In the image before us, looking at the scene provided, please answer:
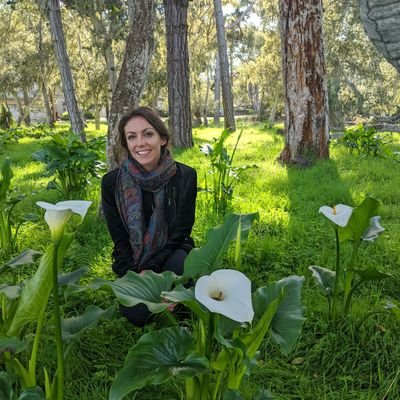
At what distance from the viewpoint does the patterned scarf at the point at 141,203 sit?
92.5 inches

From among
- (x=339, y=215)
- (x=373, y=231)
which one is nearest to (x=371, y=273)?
(x=373, y=231)

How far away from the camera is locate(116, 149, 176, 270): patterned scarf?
7.71 feet

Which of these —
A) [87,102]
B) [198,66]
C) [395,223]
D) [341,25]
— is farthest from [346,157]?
[87,102]

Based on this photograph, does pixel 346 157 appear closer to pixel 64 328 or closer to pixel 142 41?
pixel 142 41

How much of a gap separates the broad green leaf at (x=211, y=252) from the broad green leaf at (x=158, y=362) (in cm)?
21

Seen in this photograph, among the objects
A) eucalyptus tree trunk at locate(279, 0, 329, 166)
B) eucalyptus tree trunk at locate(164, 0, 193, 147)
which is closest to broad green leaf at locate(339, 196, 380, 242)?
eucalyptus tree trunk at locate(279, 0, 329, 166)

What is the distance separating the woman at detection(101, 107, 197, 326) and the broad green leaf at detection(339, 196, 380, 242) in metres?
0.89

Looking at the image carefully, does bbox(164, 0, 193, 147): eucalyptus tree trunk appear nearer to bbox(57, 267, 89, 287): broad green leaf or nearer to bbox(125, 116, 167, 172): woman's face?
bbox(125, 116, 167, 172): woman's face

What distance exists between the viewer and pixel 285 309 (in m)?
1.46

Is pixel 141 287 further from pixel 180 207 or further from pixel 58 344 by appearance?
pixel 180 207

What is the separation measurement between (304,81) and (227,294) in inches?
196

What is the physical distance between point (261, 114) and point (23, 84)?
1193cm

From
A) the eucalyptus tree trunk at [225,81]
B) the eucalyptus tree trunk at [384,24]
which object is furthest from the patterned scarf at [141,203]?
the eucalyptus tree trunk at [225,81]

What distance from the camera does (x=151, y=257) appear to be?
2371 mm
